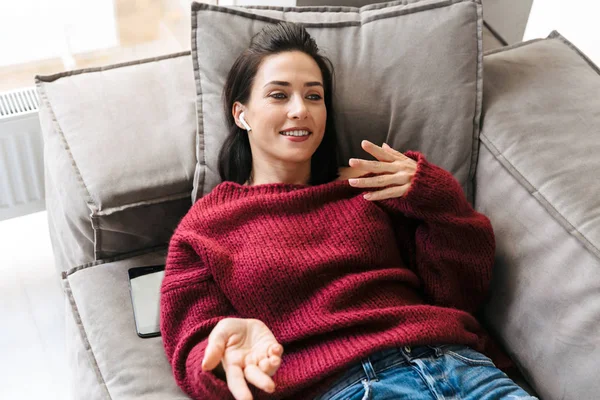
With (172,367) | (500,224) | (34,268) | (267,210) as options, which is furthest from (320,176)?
(34,268)

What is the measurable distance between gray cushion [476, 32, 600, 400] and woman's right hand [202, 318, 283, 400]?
1.84 feet

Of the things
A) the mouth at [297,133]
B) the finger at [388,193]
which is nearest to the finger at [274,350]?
the finger at [388,193]

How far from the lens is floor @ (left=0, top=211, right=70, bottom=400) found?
1.71 meters

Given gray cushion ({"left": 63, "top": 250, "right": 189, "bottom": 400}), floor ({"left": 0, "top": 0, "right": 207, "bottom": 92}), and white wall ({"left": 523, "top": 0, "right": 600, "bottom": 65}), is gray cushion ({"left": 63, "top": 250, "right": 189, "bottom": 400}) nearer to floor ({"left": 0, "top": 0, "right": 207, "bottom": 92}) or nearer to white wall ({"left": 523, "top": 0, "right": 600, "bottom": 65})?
floor ({"left": 0, "top": 0, "right": 207, "bottom": 92})

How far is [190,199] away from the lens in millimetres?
1486

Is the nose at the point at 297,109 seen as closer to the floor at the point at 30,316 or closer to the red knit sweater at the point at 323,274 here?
the red knit sweater at the point at 323,274

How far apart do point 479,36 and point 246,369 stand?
3.13 feet

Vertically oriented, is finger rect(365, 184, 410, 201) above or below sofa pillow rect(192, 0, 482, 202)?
below

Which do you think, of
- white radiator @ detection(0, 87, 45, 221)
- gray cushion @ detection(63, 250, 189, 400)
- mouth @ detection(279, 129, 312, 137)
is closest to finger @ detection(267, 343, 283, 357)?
gray cushion @ detection(63, 250, 189, 400)

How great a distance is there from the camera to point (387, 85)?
1481 mm

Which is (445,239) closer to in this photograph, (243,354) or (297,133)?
(297,133)

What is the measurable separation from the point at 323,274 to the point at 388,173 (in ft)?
0.78

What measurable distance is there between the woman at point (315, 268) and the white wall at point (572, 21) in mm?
1413

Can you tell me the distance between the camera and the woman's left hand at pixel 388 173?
123 cm
